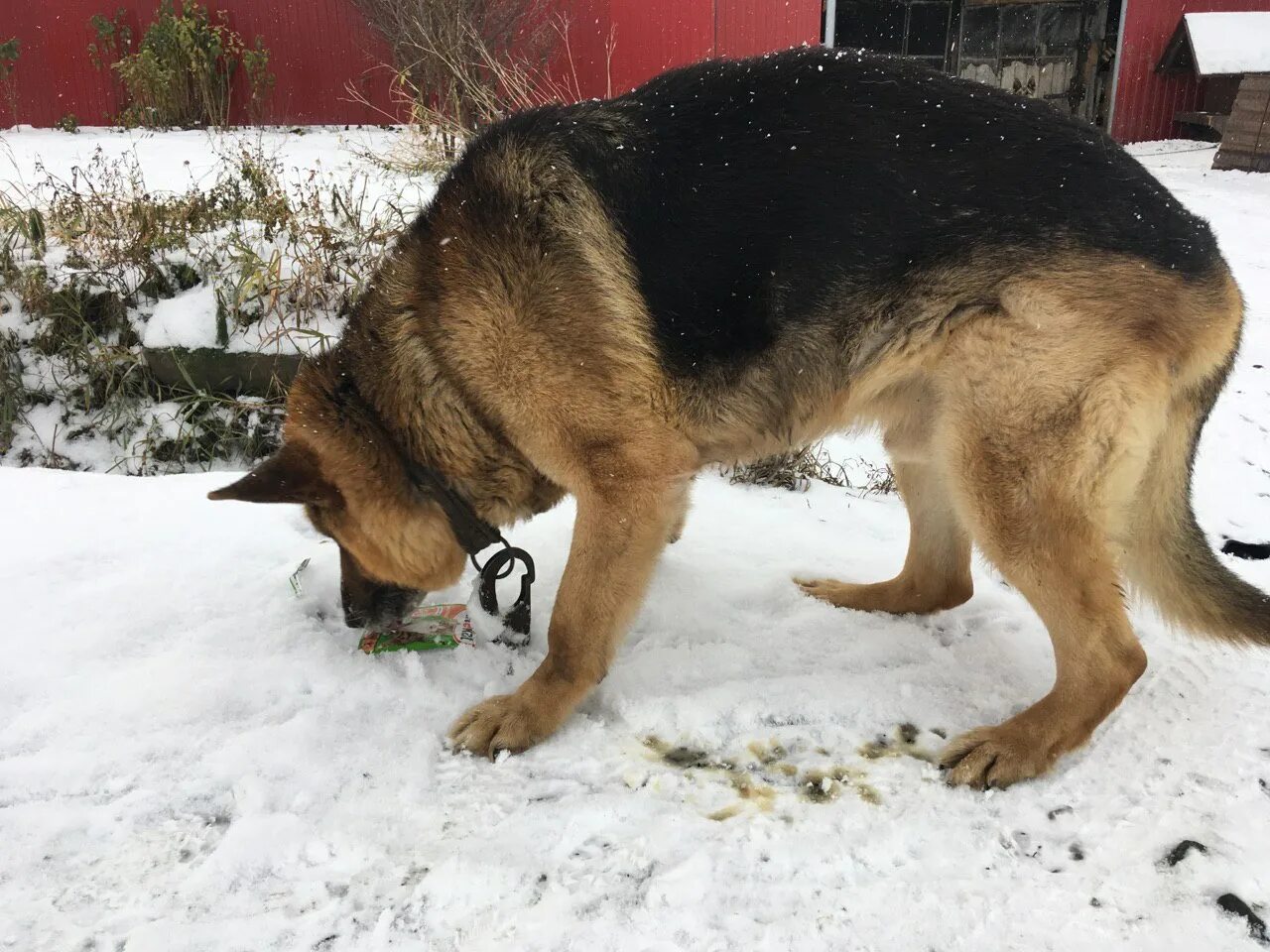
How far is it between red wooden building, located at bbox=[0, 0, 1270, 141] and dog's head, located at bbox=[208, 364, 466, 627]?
9.34 m

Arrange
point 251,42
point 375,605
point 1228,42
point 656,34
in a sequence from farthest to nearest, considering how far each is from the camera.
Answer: point 1228,42
point 251,42
point 656,34
point 375,605

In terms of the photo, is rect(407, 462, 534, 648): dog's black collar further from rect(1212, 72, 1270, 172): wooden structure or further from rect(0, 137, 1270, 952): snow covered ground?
rect(1212, 72, 1270, 172): wooden structure

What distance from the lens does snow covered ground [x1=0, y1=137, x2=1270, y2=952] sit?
6.08 ft

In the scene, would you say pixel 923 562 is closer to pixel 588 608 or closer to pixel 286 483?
pixel 588 608

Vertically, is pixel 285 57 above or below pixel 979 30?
below

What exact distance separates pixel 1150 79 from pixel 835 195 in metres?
16.3

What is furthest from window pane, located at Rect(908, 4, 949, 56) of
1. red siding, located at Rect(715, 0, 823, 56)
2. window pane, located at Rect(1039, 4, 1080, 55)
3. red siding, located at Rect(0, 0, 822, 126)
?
red siding, located at Rect(715, 0, 823, 56)

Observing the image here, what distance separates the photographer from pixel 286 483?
8.29ft

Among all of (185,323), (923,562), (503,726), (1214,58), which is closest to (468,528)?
(503,726)

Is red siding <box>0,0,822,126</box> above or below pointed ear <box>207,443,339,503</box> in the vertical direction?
above

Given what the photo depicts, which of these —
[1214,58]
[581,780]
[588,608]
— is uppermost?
[1214,58]

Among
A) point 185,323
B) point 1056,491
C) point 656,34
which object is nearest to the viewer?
point 1056,491

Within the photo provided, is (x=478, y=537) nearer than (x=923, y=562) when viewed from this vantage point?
Yes

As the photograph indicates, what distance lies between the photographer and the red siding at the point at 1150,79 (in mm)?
14539
